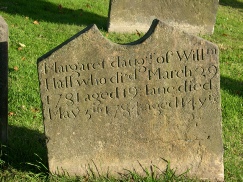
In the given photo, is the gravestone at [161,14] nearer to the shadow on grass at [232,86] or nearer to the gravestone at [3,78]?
the shadow on grass at [232,86]

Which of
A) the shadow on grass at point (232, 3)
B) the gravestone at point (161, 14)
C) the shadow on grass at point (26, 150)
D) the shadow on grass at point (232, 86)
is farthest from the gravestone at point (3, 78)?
the shadow on grass at point (232, 3)

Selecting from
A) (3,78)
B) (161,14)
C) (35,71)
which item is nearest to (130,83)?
(3,78)

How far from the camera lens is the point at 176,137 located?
4320 millimetres

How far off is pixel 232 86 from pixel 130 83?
3.00 metres

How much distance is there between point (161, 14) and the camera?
29.4 ft

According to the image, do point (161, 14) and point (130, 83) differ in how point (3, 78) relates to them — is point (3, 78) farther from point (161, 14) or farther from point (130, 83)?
point (161, 14)

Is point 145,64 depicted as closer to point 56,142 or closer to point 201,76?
point 201,76

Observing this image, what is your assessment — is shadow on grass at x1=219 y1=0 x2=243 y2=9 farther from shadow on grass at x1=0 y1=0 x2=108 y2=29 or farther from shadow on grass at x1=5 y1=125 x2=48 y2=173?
shadow on grass at x1=5 y1=125 x2=48 y2=173

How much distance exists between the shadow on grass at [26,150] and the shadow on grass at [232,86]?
2697 millimetres

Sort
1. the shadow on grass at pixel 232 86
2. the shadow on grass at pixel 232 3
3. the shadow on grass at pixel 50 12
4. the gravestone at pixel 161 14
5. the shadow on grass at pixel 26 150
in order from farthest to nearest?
1. the shadow on grass at pixel 232 3
2. the shadow on grass at pixel 50 12
3. the gravestone at pixel 161 14
4. the shadow on grass at pixel 232 86
5. the shadow on grass at pixel 26 150

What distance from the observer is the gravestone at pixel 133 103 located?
4000 mm

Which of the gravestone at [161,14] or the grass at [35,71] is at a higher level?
the gravestone at [161,14]

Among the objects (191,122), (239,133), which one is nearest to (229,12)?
(239,133)

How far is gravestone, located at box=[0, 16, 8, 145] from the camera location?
4.48 meters
